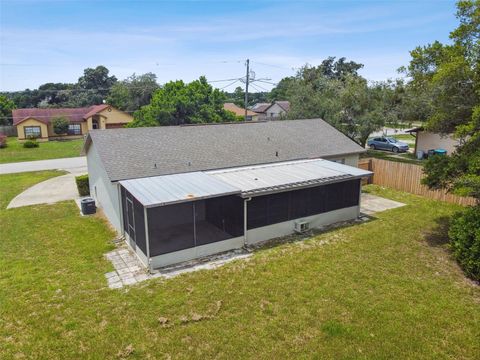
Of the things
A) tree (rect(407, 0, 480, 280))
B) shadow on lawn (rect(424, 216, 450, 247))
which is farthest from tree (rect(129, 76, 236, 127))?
shadow on lawn (rect(424, 216, 450, 247))

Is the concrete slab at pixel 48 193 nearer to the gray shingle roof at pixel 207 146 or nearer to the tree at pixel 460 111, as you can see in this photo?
the gray shingle roof at pixel 207 146

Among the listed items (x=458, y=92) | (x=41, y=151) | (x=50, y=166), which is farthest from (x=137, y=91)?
(x=458, y=92)

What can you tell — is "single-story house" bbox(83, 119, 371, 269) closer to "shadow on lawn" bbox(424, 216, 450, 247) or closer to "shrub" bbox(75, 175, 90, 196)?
"shrub" bbox(75, 175, 90, 196)

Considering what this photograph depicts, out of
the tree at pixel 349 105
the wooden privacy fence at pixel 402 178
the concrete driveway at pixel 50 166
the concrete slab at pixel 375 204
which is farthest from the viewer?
the concrete driveway at pixel 50 166

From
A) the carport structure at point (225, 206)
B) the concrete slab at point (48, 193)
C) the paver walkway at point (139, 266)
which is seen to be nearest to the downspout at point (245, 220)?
the carport structure at point (225, 206)

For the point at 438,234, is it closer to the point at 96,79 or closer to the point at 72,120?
the point at 72,120
